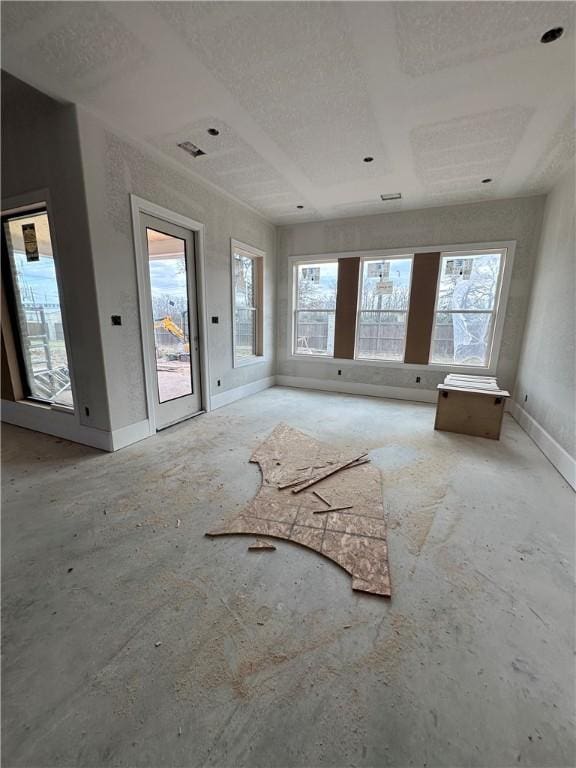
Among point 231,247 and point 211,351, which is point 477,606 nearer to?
point 211,351

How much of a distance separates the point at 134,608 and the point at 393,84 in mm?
3510

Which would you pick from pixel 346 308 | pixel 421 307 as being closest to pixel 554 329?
pixel 421 307

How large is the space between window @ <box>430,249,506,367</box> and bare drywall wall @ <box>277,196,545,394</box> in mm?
205

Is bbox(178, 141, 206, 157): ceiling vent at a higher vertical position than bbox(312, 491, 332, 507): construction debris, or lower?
higher

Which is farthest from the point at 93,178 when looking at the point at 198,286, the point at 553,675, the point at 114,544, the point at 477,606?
the point at 553,675

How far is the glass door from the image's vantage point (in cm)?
333

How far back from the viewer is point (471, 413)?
11.5ft

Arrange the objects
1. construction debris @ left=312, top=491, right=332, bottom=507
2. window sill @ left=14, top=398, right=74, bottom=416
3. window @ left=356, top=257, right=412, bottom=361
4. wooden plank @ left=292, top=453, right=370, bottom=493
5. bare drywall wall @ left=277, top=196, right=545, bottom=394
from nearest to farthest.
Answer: construction debris @ left=312, top=491, right=332, bottom=507, wooden plank @ left=292, top=453, right=370, bottom=493, window sill @ left=14, top=398, right=74, bottom=416, bare drywall wall @ left=277, top=196, right=545, bottom=394, window @ left=356, top=257, right=412, bottom=361

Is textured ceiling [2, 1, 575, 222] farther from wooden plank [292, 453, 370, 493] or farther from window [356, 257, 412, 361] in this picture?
wooden plank [292, 453, 370, 493]

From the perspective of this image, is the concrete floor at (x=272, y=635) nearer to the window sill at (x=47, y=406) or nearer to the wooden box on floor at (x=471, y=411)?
the window sill at (x=47, y=406)

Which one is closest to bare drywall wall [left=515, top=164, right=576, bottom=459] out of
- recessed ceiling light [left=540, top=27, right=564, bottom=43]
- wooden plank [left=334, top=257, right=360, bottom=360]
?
recessed ceiling light [left=540, top=27, right=564, bottom=43]

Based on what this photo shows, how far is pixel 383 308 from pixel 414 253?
918 millimetres

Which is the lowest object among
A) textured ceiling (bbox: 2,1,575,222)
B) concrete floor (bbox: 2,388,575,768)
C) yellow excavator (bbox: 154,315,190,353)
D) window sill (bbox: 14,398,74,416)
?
concrete floor (bbox: 2,388,575,768)

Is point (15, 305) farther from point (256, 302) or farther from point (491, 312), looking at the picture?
point (491, 312)
